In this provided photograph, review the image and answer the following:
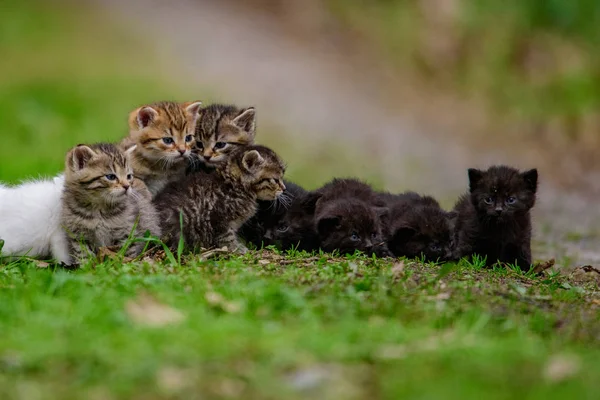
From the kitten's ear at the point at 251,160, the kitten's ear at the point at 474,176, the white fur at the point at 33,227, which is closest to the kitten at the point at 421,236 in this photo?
the kitten's ear at the point at 474,176

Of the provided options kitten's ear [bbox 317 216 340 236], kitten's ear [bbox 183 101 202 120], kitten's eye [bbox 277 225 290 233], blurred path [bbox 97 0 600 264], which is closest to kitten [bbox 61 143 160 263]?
kitten's ear [bbox 183 101 202 120]

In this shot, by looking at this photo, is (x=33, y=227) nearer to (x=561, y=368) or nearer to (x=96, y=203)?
(x=96, y=203)

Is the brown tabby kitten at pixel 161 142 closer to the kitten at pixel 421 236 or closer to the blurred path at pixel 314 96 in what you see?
the kitten at pixel 421 236

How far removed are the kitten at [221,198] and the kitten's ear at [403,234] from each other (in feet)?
4.06

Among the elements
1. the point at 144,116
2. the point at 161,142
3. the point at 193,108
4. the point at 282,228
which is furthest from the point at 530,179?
the point at 144,116

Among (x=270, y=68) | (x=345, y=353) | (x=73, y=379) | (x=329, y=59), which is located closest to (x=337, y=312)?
(x=345, y=353)

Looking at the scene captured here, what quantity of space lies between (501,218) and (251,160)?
2.50 metres

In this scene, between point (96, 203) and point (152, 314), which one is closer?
point (152, 314)

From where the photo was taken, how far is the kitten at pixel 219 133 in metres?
9.42

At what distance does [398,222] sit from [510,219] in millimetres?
1114

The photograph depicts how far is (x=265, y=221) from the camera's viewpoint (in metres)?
9.49

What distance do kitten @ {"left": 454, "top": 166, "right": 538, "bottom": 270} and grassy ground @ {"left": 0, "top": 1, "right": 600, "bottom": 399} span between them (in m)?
0.69

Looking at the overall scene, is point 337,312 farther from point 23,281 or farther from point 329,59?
point 329,59

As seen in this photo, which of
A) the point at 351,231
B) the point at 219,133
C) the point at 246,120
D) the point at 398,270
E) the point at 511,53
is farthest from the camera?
the point at 511,53
